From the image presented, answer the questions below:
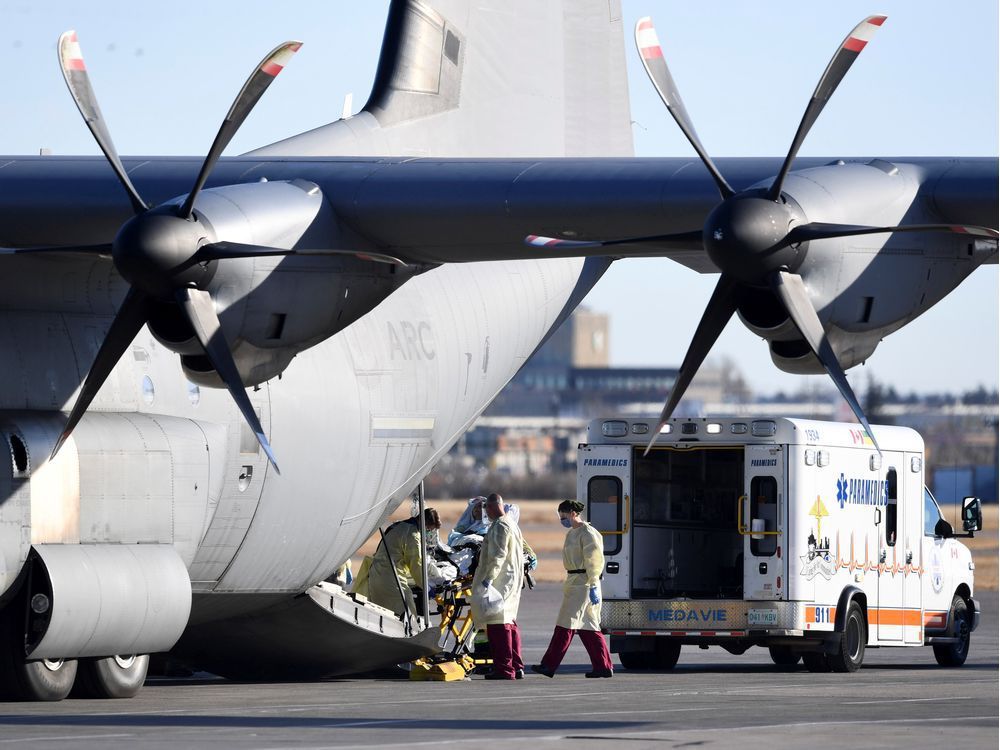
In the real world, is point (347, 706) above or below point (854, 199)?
below

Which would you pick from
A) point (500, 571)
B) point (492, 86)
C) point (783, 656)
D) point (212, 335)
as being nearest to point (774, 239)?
point (212, 335)

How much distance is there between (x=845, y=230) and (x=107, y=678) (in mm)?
6642

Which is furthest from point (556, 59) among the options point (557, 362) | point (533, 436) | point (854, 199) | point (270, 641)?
point (557, 362)

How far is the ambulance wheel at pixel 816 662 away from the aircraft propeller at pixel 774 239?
694 centimetres

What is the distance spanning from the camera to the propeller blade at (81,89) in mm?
12766

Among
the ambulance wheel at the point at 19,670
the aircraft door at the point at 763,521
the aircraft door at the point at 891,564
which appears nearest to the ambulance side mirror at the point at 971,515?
the aircraft door at the point at 891,564

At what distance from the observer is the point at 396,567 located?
17828 millimetres

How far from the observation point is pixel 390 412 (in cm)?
1653

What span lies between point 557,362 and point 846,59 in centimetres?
14467

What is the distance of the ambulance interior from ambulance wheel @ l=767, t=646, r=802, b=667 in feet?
2.35

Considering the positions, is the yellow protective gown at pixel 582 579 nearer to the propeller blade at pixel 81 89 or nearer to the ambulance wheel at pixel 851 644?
the ambulance wheel at pixel 851 644

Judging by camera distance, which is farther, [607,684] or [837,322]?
[607,684]

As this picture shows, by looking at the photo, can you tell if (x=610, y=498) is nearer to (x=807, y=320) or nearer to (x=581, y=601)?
(x=581, y=601)

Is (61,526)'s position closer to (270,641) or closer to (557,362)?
(270,641)
